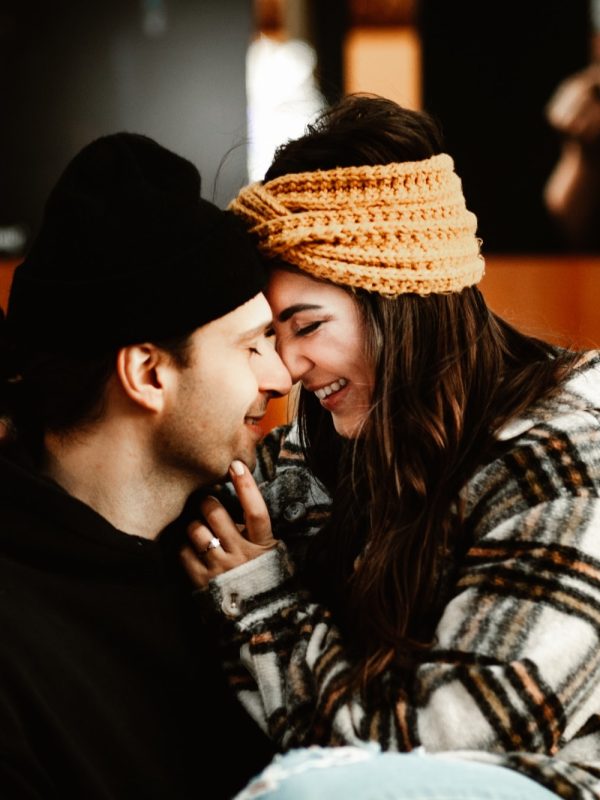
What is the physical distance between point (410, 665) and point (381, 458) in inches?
13.8

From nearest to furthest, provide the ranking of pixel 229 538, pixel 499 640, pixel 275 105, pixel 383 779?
pixel 383 779 < pixel 499 640 < pixel 229 538 < pixel 275 105

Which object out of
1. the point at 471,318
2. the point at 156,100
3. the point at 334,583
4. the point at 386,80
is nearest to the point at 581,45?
the point at 386,80

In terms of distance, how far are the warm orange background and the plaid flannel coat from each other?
196 cm

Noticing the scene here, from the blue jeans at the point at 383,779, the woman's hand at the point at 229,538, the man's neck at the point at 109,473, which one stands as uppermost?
the man's neck at the point at 109,473

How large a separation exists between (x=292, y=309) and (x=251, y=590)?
459 millimetres

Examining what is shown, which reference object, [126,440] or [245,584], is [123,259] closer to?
[126,440]

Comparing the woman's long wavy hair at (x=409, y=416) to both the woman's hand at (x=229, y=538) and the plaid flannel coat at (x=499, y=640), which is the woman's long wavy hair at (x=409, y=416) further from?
the woman's hand at (x=229, y=538)

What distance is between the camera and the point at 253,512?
5.81ft

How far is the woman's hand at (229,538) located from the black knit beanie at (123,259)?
11.7 inches

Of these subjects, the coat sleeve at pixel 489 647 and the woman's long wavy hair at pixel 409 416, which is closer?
the coat sleeve at pixel 489 647

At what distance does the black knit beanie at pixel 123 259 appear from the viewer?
1.59m

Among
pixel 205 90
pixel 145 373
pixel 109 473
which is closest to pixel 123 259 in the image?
pixel 145 373

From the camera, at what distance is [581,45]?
13.1ft

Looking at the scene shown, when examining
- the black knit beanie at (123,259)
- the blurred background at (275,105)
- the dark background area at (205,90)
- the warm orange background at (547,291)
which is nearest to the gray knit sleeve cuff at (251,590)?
the black knit beanie at (123,259)
